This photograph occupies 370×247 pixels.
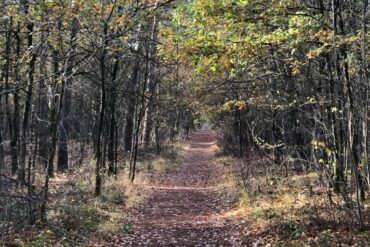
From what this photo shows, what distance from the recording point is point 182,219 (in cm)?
1148

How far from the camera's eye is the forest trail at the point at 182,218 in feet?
29.8

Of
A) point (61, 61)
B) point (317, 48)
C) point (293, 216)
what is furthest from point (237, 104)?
point (61, 61)

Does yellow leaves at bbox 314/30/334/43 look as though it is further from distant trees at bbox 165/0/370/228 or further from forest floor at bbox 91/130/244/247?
forest floor at bbox 91/130/244/247

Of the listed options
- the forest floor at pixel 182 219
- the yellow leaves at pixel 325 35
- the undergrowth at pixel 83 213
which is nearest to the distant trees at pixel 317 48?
the yellow leaves at pixel 325 35

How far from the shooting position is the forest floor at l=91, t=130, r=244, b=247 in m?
9.02

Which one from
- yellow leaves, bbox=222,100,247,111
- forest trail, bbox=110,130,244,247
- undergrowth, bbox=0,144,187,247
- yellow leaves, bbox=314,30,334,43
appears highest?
yellow leaves, bbox=314,30,334,43

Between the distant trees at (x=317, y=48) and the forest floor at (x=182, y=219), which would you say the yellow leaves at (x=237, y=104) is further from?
the forest floor at (x=182, y=219)

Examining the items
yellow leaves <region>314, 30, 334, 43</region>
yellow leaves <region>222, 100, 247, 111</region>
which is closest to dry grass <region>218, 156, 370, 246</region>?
yellow leaves <region>222, 100, 247, 111</region>

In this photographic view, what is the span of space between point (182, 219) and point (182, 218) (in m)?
0.15

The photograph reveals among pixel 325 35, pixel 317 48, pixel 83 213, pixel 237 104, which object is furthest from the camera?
pixel 237 104

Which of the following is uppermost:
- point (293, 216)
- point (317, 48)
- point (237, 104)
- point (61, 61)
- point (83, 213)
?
point (317, 48)

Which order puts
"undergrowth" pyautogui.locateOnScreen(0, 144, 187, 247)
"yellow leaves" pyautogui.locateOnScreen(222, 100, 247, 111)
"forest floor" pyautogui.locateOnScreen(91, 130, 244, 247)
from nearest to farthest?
1. "undergrowth" pyautogui.locateOnScreen(0, 144, 187, 247)
2. "forest floor" pyautogui.locateOnScreen(91, 130, 244, 247)
3. "yellow leaves" pyautogui.locateOnScreen(222, 100, 247, 111)

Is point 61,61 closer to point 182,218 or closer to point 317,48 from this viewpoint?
point 317,48

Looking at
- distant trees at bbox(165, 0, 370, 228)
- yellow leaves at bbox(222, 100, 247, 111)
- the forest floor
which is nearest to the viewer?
distant trees at bbox(165, 0, 370, 228)
